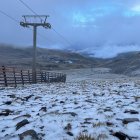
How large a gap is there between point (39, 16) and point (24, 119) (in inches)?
1664

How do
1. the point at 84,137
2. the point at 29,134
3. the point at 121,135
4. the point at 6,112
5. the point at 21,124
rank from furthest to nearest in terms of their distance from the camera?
the point at 6,112
the point at 21,124
the point at 29,134
the point at 121,135
the point at 84,137

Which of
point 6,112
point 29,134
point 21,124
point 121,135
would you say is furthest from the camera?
point 6,112

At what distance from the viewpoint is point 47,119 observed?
824cm

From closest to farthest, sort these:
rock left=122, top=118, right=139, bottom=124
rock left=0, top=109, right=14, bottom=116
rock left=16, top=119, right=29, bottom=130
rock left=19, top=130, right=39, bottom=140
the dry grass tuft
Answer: the dry grass tuft < rock left=19, top=130, right=39, bottom=140 < rock left=16, top=119, right=29, bottom=130 < rock left=122, top=118, right=139, bottom=124 < rock left=0, top=109, right=14, bottom=116

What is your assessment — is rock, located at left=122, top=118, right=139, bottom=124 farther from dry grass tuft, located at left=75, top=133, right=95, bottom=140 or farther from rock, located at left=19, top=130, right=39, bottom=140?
rock, located at left=19, top=130, right=39, bottom=140

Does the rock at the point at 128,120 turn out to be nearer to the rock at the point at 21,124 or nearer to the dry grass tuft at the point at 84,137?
the dry grass tuft at the point at 84,137

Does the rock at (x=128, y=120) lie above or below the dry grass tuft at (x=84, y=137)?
above

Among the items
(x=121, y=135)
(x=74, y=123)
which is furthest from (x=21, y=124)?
(x=121, y=135)

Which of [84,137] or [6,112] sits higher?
[6,112]

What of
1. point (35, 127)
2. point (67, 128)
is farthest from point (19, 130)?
point (67, 128)

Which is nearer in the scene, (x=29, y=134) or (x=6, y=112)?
(x=29, y=134)

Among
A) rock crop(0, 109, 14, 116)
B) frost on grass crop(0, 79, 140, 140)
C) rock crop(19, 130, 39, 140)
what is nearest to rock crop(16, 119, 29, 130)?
frost on grass crop(0, 79, 140, 140)

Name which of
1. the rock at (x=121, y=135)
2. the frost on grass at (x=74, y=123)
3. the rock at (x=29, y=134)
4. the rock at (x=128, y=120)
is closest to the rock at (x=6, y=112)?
the frost on grass at (x=74, y=123)

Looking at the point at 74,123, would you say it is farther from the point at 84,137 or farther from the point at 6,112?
the point at 6,112
